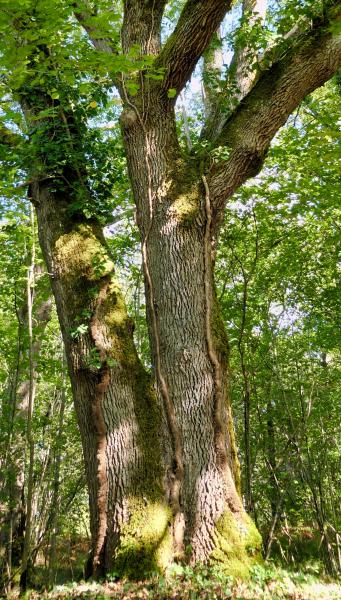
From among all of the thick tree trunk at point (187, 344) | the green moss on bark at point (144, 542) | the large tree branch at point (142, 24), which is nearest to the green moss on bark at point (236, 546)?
the thick tree trunk at point (187, 344)

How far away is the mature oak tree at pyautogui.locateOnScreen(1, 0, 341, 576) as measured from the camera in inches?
136

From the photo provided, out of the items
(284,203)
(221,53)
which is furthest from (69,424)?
(221,53)

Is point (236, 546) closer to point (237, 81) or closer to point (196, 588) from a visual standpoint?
point (196, 588)

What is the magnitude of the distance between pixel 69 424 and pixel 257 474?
5.77 meters

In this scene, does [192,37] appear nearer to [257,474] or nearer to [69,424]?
[69,424]

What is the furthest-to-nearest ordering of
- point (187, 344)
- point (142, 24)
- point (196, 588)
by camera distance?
point (142, 24)
point (187, 344)
point (196, 588)

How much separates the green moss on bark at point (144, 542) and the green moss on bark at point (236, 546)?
39 cm

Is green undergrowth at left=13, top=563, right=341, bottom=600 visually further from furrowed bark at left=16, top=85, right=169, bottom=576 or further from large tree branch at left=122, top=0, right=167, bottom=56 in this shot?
large tree branch at left=122, top=0, right=167, bottom=56

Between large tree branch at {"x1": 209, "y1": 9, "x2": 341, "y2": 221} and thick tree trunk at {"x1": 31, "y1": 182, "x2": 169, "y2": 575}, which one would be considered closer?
thick tree trunk at {"x1": 31, "y1": 182, "x2": 169, "y2": 575}

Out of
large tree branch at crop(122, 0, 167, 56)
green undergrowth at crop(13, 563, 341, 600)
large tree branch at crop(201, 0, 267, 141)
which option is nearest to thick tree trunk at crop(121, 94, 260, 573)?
green undergrowth at crop(13, 563, 341, 600)

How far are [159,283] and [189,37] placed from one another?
250 cm

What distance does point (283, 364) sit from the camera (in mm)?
9906

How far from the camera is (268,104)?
4422 millimetres

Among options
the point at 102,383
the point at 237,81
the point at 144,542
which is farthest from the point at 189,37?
the point at 144,542
